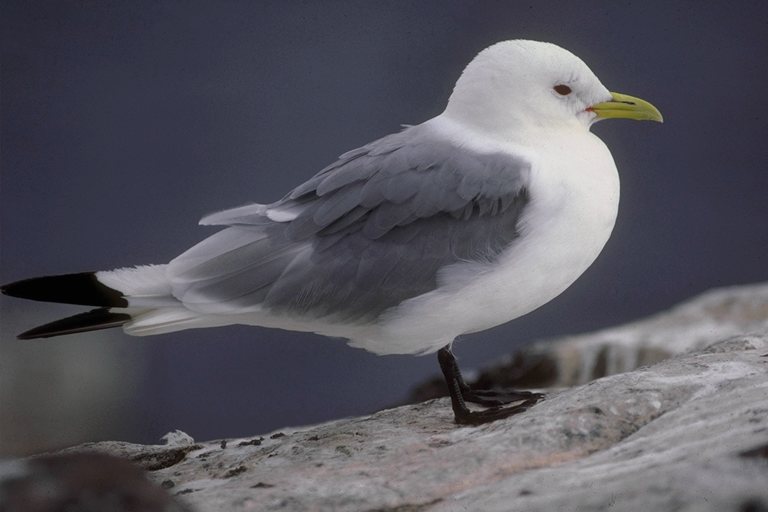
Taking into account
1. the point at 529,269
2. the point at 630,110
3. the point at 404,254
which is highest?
the point at 630,110

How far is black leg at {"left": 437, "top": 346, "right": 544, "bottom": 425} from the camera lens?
148 inches

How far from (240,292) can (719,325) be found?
12.1 ft

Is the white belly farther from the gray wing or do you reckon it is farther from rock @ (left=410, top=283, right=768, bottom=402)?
rock @ (left=410, top=283, right=768, bottom=402)

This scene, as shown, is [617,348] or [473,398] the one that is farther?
[617,348]

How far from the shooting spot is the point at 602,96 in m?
4.07

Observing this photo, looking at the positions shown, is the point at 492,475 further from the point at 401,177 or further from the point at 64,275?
the point at 64,275

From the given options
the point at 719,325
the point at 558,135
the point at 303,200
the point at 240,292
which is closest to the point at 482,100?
the point at 558,135

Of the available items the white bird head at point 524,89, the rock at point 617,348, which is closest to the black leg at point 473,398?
the white bird head at point 524,89

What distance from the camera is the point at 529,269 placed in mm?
3699

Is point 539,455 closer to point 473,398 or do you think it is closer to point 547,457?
point 547,457

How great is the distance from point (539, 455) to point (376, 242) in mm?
1035

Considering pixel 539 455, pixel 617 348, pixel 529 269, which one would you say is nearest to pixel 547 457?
pixel 539 455

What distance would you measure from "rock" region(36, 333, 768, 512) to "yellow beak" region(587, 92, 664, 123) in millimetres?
916

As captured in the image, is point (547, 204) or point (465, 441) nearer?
point (465, 441)
